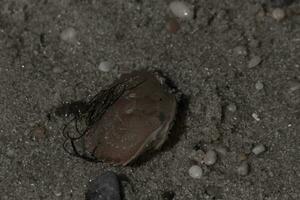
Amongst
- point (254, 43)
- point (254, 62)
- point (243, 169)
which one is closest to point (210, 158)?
point (243, 169)

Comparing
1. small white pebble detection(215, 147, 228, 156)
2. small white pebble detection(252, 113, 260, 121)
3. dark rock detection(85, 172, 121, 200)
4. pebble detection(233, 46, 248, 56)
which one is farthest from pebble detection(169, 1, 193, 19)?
dark rock detection(85, 172, 121, 200)

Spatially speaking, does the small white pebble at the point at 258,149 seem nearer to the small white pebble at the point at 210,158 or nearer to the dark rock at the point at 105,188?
the small white pebble at the point at 210,158

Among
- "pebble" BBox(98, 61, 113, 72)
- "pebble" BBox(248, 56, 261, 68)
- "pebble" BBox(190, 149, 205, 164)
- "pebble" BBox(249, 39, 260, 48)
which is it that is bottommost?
"pebble" BBox(190, 149, 205, 164)

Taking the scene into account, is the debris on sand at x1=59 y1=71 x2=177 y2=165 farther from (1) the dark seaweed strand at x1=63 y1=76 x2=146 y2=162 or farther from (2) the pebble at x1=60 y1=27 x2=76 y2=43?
(2) the pebble at x1=60 y1=27 x2=76 y2=43

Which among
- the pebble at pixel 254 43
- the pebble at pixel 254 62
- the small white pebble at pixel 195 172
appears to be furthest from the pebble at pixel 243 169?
the pebble at pixel 254 43

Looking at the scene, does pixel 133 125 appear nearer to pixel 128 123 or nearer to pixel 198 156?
pixel 128 123

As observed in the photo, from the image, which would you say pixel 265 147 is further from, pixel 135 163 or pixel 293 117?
pixel 135 163
